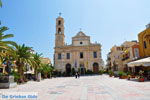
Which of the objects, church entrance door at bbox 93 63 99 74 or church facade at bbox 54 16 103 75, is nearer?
church entrance door at bbox 93 63 99 74

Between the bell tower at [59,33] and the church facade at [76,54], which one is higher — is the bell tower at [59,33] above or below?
above

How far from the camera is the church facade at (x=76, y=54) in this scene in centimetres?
5044

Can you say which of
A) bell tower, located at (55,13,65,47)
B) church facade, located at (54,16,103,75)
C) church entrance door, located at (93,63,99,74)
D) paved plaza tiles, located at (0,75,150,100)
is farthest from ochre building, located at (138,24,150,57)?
bell tower, located at (55,13,65,47)

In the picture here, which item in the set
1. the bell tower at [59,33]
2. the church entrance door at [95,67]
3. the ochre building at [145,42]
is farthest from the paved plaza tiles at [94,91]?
the bell tower at [59,33]

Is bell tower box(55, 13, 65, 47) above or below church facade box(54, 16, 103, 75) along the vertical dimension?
above

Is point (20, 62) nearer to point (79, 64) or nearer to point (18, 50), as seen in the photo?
point (18, 50)

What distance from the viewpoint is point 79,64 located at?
50844mm

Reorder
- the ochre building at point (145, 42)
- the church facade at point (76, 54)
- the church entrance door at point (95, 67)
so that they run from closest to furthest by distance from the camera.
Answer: the ochre building at point (145, 42), the church entrance door at point (95, 67), the church facade at point (76, 54)

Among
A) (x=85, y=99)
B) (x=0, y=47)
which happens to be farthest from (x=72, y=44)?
(x=85, y=99)

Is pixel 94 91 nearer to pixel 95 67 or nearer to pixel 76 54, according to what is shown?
pixel 95 67

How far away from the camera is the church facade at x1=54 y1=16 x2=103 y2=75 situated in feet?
165

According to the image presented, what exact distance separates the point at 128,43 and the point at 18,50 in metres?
38.3

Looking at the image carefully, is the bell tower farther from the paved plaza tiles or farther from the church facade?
the paved plaza tiles

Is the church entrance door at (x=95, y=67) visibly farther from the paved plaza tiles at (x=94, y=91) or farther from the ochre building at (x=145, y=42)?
the paved plaza tiles at (x=94, y=91)
